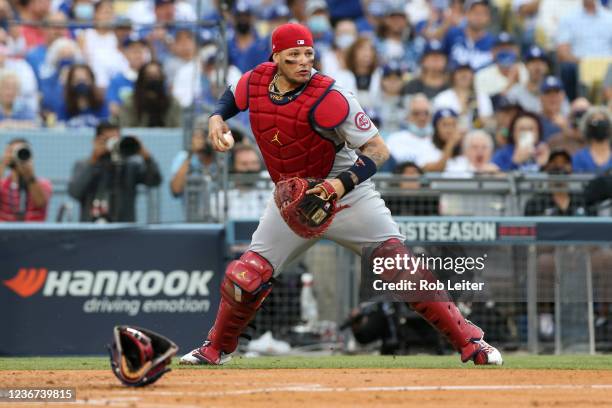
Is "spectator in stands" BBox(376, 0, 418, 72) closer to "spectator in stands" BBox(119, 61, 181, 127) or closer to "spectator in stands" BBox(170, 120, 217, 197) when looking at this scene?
"spectator in stands" BBox(119, 61, 181, 127)

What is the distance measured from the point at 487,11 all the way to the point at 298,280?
727 centimetres

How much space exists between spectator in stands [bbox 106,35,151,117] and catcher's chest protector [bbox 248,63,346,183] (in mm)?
7493

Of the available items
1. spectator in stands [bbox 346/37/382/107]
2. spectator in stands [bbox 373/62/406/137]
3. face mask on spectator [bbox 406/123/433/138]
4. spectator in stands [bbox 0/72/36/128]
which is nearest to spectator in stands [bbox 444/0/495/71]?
spectator in stands [bbox 346/37/382/107]

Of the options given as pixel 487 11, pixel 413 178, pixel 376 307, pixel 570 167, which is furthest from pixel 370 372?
pixel 487 11

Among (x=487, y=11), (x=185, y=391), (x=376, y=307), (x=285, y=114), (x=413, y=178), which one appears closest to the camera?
(x=185, y=391)

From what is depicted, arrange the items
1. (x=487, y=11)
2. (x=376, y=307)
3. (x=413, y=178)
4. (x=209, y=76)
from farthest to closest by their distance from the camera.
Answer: (x=487, y=11) → (x=209, y=76) → (x=413, y=178) → (x=376, y=307)

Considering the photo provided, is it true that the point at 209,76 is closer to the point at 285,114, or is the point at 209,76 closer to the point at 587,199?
the point at 587,199

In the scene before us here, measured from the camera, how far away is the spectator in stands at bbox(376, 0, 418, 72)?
17.4 m

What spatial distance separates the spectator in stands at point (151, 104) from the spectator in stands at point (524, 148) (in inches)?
150

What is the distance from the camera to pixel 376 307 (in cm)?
1125

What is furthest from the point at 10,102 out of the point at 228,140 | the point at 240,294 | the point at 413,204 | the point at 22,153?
the point at 240,294

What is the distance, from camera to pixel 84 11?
56.4 ft

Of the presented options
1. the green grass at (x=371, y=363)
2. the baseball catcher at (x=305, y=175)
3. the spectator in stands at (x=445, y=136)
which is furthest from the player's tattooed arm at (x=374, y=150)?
the spectator in stands at (x=445, y=136)

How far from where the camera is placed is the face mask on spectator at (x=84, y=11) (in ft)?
56.1
